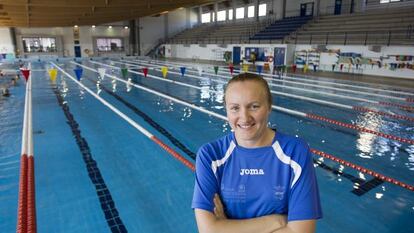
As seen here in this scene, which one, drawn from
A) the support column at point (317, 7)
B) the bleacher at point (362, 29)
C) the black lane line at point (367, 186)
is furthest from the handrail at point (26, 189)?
the support column at point (317, 7)

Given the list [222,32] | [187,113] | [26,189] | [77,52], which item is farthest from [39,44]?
[26,189]

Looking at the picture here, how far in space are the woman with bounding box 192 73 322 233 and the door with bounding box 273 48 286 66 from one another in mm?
18553

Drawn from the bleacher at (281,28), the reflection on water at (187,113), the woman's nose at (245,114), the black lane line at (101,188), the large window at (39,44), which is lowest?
the black lane line at (101,188)

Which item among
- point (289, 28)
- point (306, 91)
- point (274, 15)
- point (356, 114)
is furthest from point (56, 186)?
point (274, 15)

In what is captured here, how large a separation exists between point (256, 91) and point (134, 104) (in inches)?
273

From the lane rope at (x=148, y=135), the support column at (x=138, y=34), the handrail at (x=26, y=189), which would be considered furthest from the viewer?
the support column at (x=138, y=34)

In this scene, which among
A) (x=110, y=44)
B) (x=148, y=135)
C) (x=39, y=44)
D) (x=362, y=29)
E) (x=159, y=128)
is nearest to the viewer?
(x=148, y=135)

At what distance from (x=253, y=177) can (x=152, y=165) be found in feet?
9.44

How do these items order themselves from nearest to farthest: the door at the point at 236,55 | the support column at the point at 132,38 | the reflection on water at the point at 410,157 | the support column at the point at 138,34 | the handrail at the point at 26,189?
the handrail at the point at 26,189 → the reflection on water at the point at 410,157 → the door at the point at 236,55 → the support column at the point at 132,38 → the support column at the point at 138,34

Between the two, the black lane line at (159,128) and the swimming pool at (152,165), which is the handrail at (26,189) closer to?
the swimming pool at (152,165)

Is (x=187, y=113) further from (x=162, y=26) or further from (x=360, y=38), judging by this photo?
(x=162, y=26)

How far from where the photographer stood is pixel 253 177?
51.1 inches

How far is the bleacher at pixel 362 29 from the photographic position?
1388 cm

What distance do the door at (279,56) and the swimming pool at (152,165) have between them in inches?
455
